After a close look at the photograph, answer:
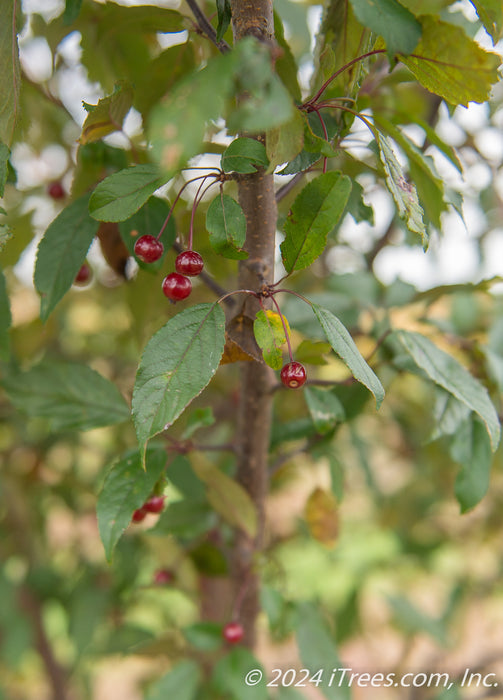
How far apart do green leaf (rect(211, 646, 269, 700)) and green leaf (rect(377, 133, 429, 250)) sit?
0.68 meters

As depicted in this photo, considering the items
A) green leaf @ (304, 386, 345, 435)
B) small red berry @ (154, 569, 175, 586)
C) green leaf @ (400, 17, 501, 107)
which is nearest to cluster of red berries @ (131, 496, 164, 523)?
green leaf @ (304, 386, 345, 435)

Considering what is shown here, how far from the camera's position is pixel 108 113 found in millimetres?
549

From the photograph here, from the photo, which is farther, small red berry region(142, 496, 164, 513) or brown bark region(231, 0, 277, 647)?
small red berry region(142, 496, 164, 513)

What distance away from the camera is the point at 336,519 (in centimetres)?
95

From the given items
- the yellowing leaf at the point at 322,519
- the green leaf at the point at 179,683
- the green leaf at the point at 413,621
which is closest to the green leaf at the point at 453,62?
the yellowing leaf at the point at 322,519

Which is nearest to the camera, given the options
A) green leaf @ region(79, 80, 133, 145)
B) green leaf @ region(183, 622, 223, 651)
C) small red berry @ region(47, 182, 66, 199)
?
green leaf @ region(79, 80, 133, 145)

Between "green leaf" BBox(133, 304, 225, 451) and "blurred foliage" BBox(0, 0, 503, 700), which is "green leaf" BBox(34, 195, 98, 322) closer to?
"blurred foliage" BBox(0, 0, 503, 700)

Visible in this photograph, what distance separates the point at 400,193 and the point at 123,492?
42cm

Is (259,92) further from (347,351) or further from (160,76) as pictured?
(160,76)

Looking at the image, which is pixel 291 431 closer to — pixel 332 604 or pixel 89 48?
pixel 89 48

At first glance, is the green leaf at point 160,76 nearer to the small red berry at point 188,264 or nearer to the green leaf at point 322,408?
the small red berry at point 188,264

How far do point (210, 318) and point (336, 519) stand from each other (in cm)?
58

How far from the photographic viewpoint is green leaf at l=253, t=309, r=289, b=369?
50cm

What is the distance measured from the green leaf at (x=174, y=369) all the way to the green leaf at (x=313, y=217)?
3.7 inches
